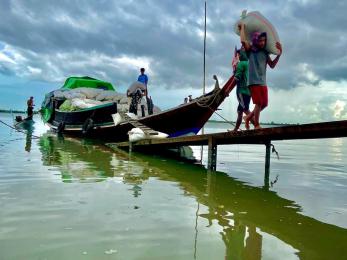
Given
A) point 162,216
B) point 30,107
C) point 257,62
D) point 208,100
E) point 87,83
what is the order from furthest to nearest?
1. point 30,107
2. point 87,83
3. point 208,100
4. point 257,62
5. point 162,216

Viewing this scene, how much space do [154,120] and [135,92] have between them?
6.24 feet

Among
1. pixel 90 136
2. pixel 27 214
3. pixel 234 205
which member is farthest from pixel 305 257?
pixel 90 136

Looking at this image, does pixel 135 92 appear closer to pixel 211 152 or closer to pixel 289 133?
pixel 211 152

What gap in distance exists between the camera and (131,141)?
10492mm

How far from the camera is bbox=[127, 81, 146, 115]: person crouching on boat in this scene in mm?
13297

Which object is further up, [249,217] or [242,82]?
[242,82]

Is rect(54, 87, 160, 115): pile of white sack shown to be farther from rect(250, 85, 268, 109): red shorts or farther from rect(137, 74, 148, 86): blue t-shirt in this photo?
rect(250, 85, 268, 109): red shorts

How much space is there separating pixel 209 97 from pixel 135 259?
311 inches

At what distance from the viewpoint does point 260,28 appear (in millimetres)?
6094

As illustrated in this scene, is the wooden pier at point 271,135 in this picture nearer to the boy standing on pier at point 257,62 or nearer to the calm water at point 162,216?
the boy standing on pier at point 257,62

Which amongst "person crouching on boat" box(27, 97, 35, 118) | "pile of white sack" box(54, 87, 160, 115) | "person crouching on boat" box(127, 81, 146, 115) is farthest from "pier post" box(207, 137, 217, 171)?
"person crouching on boat" box(27, 97, 35, 118)

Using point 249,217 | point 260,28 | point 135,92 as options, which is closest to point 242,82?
point 260,28

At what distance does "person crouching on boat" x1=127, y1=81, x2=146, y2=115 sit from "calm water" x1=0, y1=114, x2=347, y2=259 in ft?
22.4

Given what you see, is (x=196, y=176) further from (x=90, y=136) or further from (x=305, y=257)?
(x=90, y=136)
